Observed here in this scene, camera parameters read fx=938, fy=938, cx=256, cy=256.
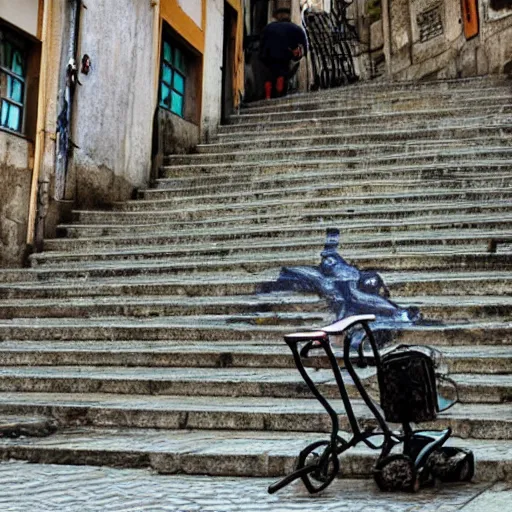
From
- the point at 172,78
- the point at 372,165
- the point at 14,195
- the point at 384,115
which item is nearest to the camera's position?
the point at 14,195

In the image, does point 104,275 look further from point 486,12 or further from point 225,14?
point 486,12

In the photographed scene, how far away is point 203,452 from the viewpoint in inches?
189

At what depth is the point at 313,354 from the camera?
21.5ft

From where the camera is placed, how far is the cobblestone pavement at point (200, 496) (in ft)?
12.7

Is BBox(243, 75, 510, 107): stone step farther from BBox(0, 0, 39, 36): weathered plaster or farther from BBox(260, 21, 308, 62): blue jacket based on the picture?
BBox(0, 0, 39, 36): weathered plaster

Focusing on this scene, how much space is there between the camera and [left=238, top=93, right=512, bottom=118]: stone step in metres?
12.8

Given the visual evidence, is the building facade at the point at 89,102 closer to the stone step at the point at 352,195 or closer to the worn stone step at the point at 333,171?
the worn stone step at the point at 333,171

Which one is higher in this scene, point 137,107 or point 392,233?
point 137,107

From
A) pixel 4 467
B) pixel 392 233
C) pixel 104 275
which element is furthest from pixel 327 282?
pixel 4 467

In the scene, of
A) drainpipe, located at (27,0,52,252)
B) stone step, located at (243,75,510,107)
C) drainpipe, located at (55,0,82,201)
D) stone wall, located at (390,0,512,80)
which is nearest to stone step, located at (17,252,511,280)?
drainpipe, located at (27,0,52,252)

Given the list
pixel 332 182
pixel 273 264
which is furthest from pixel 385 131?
pixel 273 264

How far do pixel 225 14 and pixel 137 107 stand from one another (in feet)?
14.7

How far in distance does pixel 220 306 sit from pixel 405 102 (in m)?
6.41

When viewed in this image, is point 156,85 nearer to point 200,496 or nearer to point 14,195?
point 14,195
